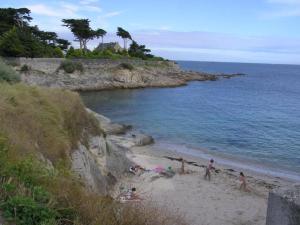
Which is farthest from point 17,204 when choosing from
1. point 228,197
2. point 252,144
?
point 252,144

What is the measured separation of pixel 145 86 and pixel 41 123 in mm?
57819

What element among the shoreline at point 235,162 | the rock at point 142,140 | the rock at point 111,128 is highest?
the rock at point 111,128

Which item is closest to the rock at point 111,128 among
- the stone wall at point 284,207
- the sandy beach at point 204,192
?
the sandy beach at point 204,192

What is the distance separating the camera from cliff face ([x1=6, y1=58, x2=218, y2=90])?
54.0 m

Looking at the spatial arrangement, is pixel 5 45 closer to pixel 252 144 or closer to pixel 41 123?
pixel 252 144

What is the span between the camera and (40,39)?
7438cm

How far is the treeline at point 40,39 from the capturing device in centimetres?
5406

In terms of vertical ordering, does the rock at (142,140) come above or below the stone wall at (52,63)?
below

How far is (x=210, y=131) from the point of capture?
35.7 meters

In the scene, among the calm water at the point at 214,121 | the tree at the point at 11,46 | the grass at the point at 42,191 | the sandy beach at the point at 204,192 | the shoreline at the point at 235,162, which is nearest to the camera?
the grass at the point at 42,191

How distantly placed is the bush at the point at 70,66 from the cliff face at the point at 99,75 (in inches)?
18.4

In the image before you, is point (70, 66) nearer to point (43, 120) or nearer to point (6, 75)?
point (6, 75)

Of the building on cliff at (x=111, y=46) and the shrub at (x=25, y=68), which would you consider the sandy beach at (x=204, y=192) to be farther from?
the building on cliff at (x=111, y=46)

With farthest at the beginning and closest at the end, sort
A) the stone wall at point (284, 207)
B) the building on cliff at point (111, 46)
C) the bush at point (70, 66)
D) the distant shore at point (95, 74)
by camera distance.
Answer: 1. the building on cliff at point (111, 46)
2. the bush at point (70, 66)
3. the distant shore at point (95, 74)
4. the stone wall at point (284, 207)
